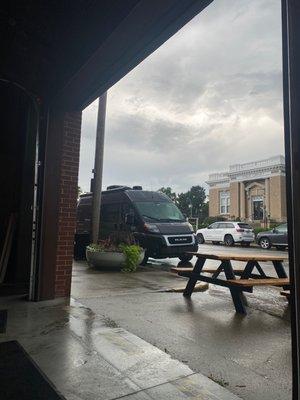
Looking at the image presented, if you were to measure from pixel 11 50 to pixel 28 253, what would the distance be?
3175 mm

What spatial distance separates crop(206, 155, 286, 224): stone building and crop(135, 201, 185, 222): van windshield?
24.2 meters

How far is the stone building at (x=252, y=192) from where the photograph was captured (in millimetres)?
34812

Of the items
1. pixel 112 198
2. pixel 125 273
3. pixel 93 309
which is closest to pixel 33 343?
pixel 93 309

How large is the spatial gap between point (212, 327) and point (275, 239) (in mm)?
17213

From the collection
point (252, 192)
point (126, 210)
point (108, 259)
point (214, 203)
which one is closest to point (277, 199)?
point (252, 192)

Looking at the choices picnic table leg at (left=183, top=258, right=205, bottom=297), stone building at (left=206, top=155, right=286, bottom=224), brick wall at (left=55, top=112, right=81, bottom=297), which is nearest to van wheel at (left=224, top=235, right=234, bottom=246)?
stone building at (left=206, top=155, right=286, bottom=224)

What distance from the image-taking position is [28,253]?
588 cm

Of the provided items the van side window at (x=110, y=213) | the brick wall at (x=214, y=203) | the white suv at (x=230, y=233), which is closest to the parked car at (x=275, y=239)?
the white suv at (x=230, y=233)

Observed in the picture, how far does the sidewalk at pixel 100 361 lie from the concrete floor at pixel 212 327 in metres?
0.21

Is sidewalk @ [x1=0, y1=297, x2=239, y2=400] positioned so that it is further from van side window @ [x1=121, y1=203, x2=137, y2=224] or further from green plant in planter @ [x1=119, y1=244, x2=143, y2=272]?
van side window @ [x1=121, y1=203, x2=137, y2=224]

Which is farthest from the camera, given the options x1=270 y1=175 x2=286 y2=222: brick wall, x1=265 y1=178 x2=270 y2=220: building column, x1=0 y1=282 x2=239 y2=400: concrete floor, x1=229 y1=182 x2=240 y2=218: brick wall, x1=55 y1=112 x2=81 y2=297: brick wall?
x1=229 y1=182 x2=240 y2=218: brick wall

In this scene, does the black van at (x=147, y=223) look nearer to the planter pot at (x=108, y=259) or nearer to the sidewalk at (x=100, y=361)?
the planter pot at (x=108, y=259)

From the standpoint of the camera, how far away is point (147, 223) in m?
10.6

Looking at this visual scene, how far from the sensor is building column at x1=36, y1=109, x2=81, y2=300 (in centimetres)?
530
